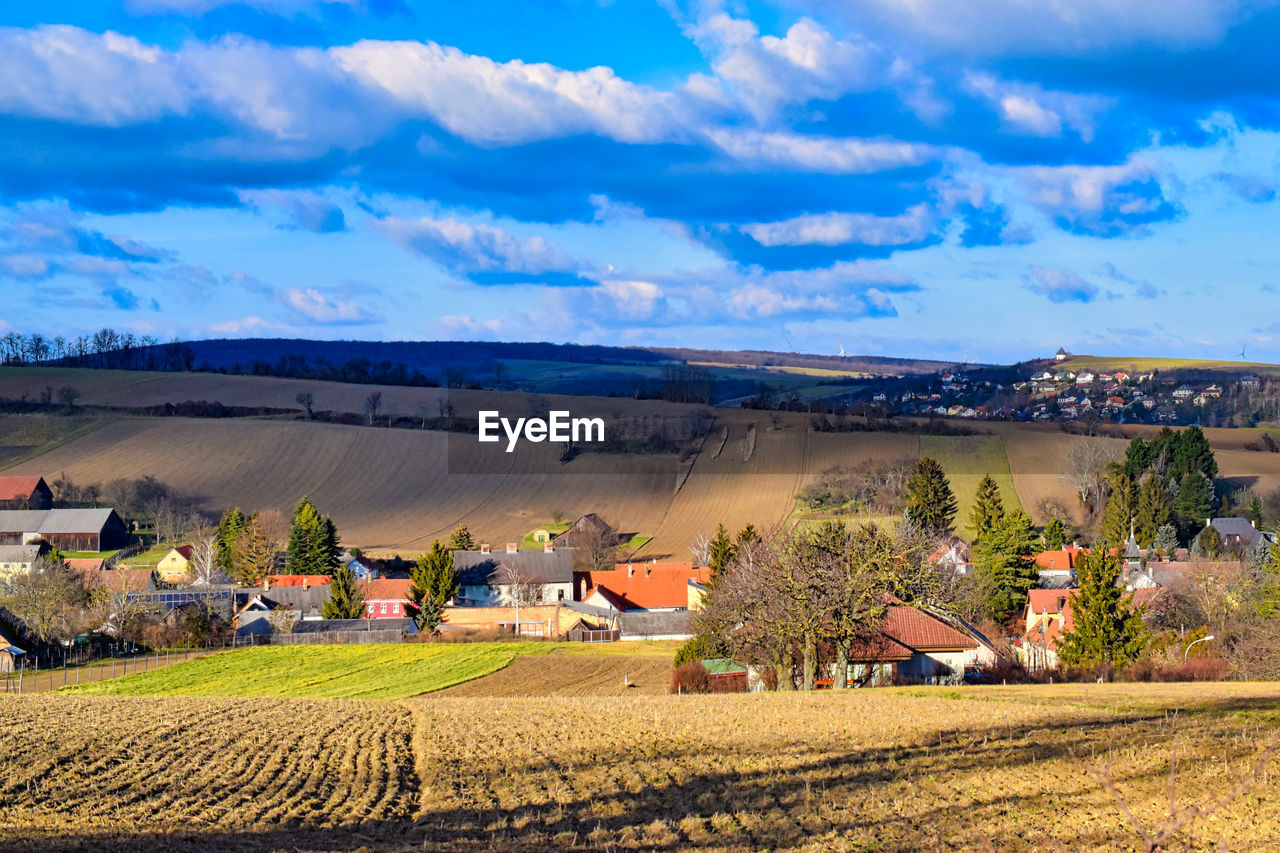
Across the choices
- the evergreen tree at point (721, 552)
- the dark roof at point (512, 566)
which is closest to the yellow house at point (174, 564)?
the dark roof at point (512, 566)

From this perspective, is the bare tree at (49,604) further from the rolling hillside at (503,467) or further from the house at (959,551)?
the house at (959,551)

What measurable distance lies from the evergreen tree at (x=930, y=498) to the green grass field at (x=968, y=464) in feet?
8.56

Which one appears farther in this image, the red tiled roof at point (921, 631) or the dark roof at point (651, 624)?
the dark roof at point (651, 624)

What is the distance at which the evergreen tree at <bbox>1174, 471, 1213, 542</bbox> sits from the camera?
89.3 metres

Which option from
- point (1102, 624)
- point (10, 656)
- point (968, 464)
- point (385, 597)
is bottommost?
point (385, 597)

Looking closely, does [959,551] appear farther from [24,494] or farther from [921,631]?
[24,494]

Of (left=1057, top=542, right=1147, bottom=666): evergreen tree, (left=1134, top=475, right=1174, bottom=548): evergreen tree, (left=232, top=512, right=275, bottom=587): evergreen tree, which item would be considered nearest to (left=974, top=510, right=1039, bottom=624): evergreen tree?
(left=1057, top=542, right=1147, bottom=666): evergreen tree

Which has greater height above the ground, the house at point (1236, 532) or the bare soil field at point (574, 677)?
the house at point (1236, 532)

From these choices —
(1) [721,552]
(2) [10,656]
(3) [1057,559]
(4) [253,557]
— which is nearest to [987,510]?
(3) [1057,559]

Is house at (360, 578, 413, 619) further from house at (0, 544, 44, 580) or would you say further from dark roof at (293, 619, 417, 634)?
house at (0, 544, 44, 580)

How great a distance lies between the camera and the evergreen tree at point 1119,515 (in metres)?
85.3

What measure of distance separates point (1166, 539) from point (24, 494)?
91.0m

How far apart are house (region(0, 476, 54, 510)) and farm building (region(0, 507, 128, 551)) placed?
1.70m

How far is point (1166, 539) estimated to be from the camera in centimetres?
8494
